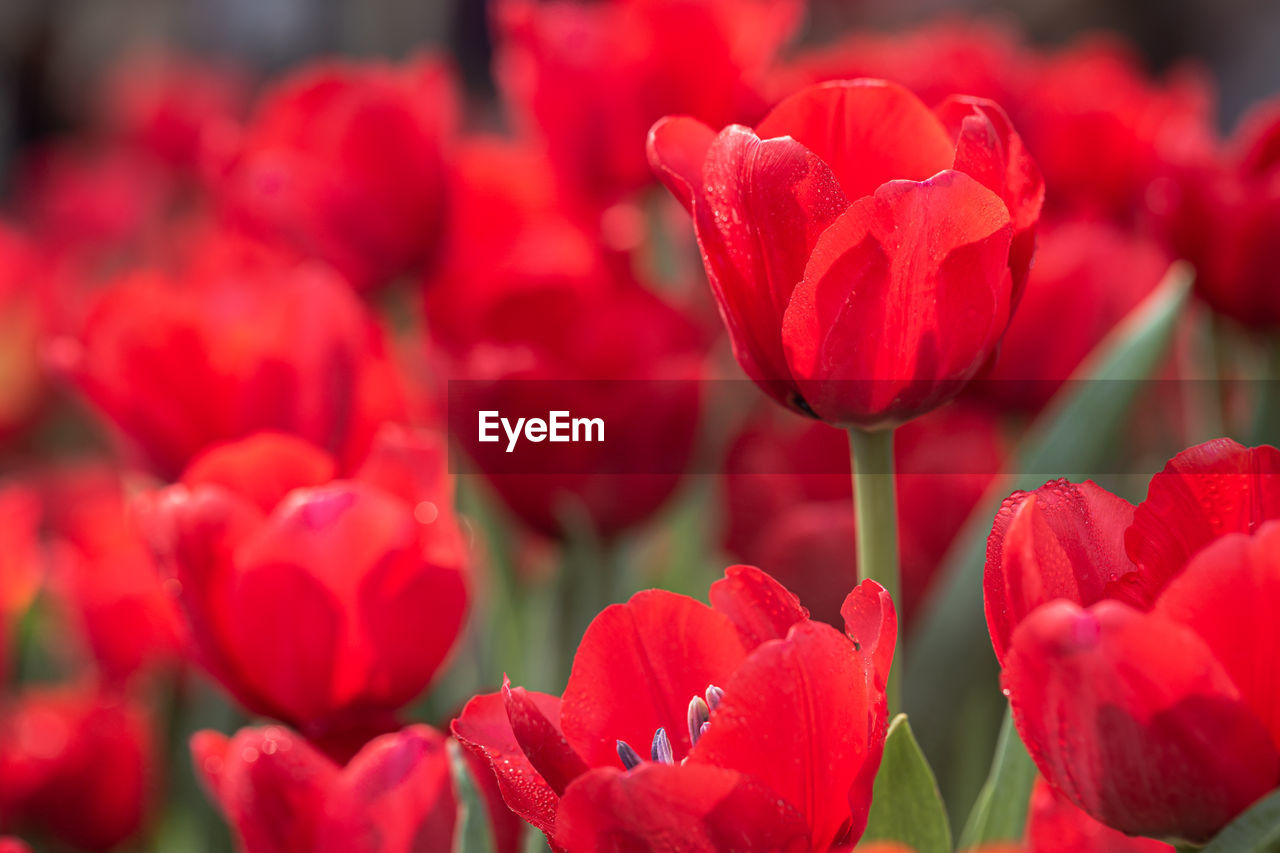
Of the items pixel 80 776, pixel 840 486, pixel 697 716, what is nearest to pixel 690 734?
pixel 697 716

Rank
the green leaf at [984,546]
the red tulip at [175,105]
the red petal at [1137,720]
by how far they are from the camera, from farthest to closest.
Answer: the red tulip at [175,105] → the green leaf at [984,546] → the red petal at [1137,720]

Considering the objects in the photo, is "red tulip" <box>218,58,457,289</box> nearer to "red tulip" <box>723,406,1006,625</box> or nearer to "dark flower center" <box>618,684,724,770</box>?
"red tulip" <box>723,406,1006,625</box>

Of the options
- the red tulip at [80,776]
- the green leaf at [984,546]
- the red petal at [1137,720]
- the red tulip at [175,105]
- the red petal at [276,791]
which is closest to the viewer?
the red petal at [1137,720]

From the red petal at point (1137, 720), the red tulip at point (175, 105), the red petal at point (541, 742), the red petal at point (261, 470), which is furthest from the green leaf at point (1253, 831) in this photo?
the red tulip at point (175, 105)

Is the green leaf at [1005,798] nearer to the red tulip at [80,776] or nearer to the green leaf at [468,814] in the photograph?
the green leaf at [468,814]

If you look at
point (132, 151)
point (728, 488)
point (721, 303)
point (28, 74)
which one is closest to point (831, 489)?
point (728, 488)

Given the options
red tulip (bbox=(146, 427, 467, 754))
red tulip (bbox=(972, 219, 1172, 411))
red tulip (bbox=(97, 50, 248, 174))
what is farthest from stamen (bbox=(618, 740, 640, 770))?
red tulip (bbox=(97, 50, 248, 174))

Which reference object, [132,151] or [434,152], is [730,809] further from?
[132,151]
